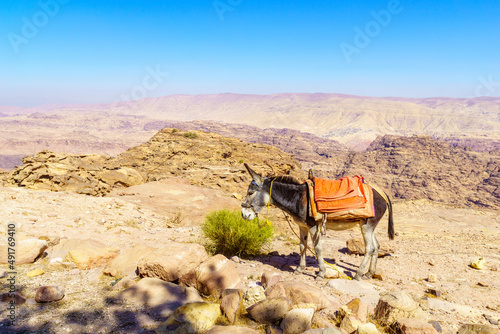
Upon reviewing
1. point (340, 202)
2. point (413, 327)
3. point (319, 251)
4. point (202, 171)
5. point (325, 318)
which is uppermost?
point (340, 202)

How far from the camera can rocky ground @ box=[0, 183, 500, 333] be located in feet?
11.6

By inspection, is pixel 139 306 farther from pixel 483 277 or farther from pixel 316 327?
pixel 483 277

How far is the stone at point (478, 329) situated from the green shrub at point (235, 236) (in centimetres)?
405

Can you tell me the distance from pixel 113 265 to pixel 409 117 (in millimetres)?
214509

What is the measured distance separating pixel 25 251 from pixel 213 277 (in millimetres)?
3683

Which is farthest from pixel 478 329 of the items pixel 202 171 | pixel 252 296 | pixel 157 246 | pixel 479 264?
pixel 202 171

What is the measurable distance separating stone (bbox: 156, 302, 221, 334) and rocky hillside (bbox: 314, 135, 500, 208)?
5337 centimetres

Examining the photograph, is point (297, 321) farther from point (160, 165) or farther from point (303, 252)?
point (160, 165)

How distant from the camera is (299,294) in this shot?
4.05 m

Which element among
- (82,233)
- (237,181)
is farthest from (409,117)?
(82,233)

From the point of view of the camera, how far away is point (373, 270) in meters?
6.26

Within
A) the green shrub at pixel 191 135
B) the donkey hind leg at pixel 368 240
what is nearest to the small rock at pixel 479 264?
the donkey hind leg at pixel 368 240

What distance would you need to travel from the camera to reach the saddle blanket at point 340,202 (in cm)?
574

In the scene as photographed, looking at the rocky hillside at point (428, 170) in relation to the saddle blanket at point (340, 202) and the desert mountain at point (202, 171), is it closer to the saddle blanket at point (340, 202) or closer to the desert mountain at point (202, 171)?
the desert mountain at point (202, 171)
